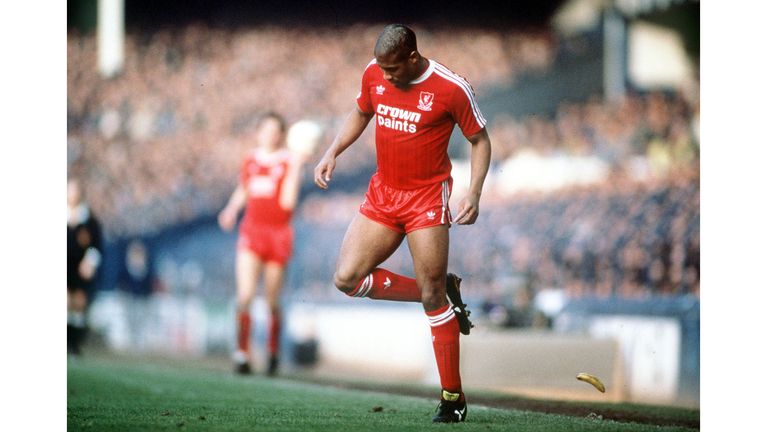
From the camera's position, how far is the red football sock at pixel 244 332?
776 centimetres

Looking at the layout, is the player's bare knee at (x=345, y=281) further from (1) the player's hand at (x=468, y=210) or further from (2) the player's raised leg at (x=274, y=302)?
(2) the player's raised leg at (x=274, y=302)

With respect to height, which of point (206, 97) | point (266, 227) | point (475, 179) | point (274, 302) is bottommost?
point (274, 302)

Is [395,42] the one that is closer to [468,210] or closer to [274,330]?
[468,210]

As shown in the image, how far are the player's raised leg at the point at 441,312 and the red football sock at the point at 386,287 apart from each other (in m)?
0.24

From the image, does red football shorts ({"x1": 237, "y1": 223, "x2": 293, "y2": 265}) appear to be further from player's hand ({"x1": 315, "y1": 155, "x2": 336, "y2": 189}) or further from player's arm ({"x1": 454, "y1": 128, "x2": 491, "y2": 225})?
player's arm ({"x1": 454, "y1": 128, "x2": 491, "y2": 225})

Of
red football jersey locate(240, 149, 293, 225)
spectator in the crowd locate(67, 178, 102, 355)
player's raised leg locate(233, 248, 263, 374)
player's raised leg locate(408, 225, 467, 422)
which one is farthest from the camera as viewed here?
spectator in the crowd locate(67, 178, 102, 355)

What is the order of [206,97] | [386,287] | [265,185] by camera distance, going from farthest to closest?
[206,97] < [265,185] < [386,287]

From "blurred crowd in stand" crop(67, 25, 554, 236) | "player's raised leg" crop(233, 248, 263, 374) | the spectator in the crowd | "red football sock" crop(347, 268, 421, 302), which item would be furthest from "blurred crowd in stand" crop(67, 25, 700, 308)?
"red football sock" crop(347, 268, 421, 302)

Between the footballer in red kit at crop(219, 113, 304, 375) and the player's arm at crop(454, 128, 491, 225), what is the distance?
3085 mm

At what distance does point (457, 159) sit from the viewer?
12.9m

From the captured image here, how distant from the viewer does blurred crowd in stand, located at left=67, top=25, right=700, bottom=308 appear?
1088 centimetres

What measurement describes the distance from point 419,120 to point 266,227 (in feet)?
10.8

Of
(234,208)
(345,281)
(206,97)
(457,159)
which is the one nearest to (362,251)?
(345,281)

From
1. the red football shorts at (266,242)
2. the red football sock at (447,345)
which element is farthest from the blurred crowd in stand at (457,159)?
the red football sock at (447,345)
